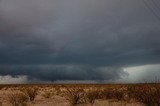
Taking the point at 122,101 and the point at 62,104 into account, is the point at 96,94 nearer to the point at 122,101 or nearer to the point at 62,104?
the point at 62,104

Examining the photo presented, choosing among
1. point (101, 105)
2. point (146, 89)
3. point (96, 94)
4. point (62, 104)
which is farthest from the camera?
point (96, 94)

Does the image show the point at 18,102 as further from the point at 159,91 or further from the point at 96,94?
the point at 159,91

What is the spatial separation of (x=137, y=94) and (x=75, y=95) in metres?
7.88

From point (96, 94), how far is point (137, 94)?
7253mm

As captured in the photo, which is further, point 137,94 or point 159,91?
point 137,94

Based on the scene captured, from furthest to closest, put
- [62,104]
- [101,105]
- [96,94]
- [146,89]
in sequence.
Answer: [96,94] < [62,104] < [146,89] < [101,105]

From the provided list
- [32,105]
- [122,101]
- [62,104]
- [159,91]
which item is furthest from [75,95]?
[159,91]

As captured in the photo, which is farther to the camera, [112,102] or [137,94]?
[137,94]

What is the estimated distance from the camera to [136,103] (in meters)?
36.4

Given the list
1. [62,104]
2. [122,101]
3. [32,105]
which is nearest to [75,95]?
[62,104]

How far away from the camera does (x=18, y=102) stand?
1512 inches

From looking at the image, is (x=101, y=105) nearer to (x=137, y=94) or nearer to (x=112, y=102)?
(x=112, y=102)

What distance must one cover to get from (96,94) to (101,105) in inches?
405

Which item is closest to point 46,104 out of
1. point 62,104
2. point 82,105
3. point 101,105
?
point 62,104
